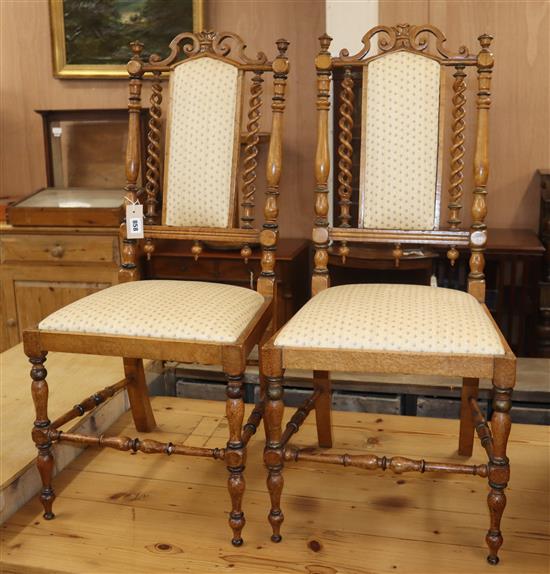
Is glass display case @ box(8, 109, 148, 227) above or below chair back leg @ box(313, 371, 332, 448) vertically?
above

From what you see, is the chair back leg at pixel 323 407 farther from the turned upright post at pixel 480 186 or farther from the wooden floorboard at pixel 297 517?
the turned upright post at pixel 480 186

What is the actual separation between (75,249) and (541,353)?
2.09 metres

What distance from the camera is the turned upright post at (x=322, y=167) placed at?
5.84 ft

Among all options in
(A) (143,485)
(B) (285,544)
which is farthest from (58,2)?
(B) (285,544)

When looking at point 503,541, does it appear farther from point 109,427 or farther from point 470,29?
point 470,29

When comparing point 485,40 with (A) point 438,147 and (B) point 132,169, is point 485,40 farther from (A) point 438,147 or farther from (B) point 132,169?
(B) point 132,169

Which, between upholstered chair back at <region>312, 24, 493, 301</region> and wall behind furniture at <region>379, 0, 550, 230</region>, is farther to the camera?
wall behind furniture at <region>379, 0, 550, 230</region>

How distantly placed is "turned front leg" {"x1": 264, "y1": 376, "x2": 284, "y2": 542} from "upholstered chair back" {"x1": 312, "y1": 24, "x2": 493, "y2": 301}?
1.33ft

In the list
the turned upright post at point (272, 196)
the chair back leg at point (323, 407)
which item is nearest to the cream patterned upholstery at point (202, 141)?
the turned upright post at point (272, 196)

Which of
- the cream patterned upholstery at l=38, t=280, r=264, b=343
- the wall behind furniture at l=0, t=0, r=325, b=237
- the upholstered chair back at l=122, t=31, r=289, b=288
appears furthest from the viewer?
the wall behind furniture at l=0, t=0, r=325, b=237

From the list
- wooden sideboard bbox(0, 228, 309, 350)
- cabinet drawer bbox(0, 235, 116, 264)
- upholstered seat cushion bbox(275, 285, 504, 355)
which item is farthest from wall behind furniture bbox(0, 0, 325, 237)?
upholstered seat cushion bbox(275, 285, 504, 355)

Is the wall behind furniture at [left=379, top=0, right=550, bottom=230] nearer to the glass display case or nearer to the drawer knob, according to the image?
the glass display case

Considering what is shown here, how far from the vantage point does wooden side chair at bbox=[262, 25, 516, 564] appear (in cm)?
146

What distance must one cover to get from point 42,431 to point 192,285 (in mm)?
498
